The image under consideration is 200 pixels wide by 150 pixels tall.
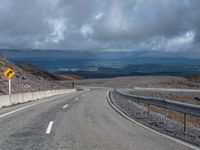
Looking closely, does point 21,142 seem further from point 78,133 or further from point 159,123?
point 159,123

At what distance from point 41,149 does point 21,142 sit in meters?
1.27

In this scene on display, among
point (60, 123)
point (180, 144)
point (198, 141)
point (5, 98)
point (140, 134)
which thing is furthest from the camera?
point (5, 98)

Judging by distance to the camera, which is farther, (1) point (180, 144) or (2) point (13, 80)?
(2) point (13, 80)

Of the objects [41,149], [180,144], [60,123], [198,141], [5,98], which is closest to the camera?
[41,149]

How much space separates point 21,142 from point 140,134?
3739 mm

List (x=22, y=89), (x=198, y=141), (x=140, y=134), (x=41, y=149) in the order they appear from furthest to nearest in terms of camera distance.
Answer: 1. (x=22, y=89)
2. (x=140, y=134)
3. (x=198, y=141)
4. (x=41, y=149)

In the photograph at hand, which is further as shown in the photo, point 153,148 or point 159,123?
point 159,123

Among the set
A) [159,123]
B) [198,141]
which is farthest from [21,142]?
[159,123]

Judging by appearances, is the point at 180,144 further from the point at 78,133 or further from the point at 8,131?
the point at 8,131

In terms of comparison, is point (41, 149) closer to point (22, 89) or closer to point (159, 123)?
point (159, 123)

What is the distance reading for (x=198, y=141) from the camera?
11.1m

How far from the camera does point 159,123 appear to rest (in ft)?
50.7

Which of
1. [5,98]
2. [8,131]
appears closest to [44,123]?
[8,131]

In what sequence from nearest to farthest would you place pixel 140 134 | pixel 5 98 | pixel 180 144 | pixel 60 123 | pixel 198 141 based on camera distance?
1. pixel 180 144
2. pixel 198 141
3. pixel 140 134
4. pixel 60 123
5. pixel 5 98
